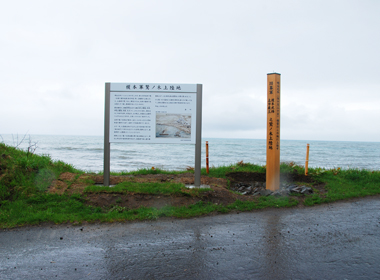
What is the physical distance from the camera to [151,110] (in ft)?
25.6

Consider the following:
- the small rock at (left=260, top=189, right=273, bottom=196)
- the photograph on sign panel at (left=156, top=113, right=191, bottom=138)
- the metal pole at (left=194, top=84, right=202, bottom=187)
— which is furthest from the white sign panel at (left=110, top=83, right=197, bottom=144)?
the small rock at (left=260, top=189, right=273, bottom=196)

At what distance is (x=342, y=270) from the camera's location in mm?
3420

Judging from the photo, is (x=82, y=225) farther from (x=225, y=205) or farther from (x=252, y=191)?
(x=252, y=191)

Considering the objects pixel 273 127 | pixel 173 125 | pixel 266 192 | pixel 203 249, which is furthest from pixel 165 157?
pixel 203 249

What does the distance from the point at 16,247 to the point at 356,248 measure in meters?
5.05

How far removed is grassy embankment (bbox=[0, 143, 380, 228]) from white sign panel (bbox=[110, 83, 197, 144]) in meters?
1.45

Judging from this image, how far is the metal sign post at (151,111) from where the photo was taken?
305 inches

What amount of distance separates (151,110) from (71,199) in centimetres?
310

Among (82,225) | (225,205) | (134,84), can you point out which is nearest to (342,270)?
(225,205)

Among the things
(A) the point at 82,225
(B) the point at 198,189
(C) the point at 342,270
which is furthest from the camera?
(B) the point at 198,189

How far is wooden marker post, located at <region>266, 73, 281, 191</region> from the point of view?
26.5 feet

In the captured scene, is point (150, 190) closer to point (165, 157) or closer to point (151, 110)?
point (151, 110)

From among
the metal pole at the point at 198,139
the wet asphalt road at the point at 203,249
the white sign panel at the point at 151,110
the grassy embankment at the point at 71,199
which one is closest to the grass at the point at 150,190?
the grassy embankment at the point at 71,199

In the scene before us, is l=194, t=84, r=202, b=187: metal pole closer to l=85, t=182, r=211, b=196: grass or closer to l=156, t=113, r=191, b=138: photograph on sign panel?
l=156, t=113, r=191, b=138: photograph on sign panel
